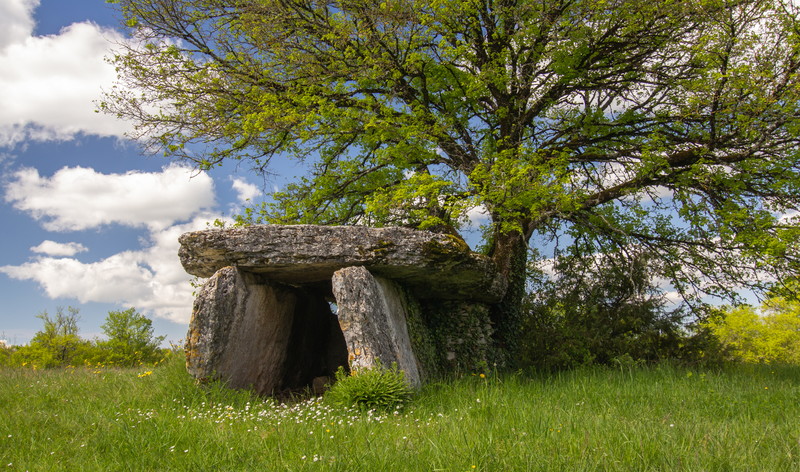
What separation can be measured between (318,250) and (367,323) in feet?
4.59

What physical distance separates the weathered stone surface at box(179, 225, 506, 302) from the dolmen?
16 millimetres

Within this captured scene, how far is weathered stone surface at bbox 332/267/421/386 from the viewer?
7820mm

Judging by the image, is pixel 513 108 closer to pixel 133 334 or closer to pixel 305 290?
pixel 305 290

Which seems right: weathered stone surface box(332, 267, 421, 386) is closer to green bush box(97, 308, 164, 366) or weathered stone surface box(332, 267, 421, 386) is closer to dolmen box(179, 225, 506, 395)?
dolmen box(179, 225, 506, 395)

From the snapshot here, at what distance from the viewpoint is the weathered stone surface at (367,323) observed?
782 centimetres

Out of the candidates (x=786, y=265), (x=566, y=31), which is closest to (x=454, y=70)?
(x=566, y=31)

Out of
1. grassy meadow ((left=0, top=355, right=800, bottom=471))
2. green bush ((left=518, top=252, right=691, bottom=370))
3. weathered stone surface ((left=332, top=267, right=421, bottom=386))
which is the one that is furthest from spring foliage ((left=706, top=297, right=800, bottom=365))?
weathered stone surface ((left=332, top=267, right=421, bottom=386))

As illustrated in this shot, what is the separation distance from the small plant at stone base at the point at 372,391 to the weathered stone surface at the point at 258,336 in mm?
1988

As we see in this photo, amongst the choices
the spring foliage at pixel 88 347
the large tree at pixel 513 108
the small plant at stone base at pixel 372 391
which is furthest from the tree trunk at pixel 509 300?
the spring foliage at pixel 88 347

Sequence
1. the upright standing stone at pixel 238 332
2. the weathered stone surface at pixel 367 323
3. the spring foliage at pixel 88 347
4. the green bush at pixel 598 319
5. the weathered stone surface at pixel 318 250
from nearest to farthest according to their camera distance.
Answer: the weathered stone surface at pixel 367 323, the upright standing stone at pixel 238 332, the weathered stone surface at pixel 318 250, the green bush at pixel 598 319, the spring foliage at pixel 88 347

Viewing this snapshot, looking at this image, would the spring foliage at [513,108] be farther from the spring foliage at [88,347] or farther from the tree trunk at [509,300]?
the spring foliage at [88,347]

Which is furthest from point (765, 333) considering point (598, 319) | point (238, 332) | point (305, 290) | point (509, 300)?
point (238, 332)

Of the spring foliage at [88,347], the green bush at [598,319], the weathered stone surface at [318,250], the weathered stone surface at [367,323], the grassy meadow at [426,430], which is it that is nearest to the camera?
the grassy meadow at [426,430]

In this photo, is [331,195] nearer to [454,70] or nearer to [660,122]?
[454,70]
